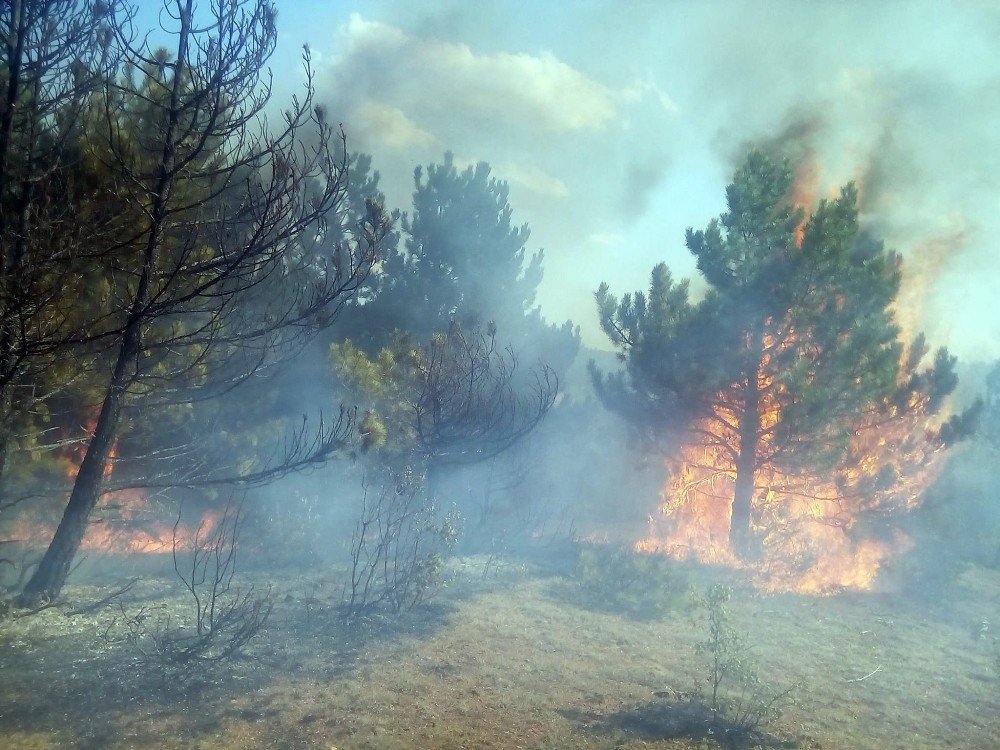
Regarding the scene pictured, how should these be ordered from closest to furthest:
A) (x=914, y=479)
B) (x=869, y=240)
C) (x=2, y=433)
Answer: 1. (x=2, y=433)
2. (x=869, y=240)
3. (x=914, y=479)

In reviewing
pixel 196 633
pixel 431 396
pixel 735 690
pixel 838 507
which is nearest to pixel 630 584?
pixel 735 690

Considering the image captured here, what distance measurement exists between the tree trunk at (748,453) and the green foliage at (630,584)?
265 cm

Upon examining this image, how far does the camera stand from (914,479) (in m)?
15.8

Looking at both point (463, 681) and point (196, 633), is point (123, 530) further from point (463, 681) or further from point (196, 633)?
point (463, 681)

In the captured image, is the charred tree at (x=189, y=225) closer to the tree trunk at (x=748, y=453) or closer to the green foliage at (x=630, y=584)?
the green foliage at (x=630, y=584)

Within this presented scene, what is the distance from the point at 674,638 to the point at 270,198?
8.37 metres

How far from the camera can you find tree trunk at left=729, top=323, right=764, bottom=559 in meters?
14.7

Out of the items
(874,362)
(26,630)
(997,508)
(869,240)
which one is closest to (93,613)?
(26,630)

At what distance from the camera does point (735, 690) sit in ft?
23.1

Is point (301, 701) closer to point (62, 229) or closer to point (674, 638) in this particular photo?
point (62, 229)

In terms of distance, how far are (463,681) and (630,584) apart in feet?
19.7

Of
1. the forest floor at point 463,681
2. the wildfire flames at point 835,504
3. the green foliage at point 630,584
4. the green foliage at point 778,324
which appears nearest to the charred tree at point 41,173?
the forest floor at point 463,681

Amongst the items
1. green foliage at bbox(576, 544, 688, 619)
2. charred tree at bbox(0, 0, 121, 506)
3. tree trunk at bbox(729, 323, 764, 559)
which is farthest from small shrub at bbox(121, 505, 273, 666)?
tree trunk at bbox(729, 323, 764, 559)

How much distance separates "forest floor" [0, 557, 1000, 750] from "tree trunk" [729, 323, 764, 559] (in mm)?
4631
